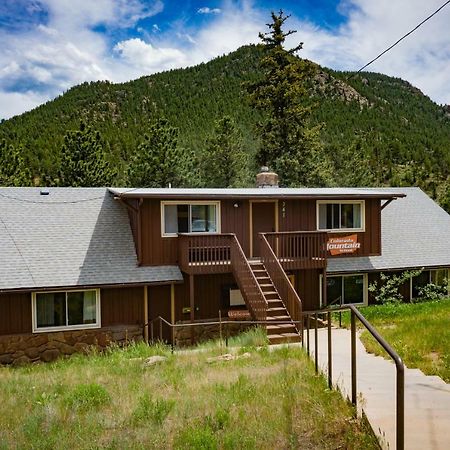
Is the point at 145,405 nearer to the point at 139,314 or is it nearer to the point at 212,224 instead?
the point at 139,314

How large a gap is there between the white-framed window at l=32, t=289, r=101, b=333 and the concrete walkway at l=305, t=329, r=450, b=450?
32.4 ft

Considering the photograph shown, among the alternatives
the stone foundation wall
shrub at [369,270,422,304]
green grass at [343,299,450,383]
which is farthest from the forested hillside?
green grass at [343,299,450,383]

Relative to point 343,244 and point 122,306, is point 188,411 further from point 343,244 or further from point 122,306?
point 343,244

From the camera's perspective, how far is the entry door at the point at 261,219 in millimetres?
19547

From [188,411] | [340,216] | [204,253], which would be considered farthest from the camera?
[340,216]

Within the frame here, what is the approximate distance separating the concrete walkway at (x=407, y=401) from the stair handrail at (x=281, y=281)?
5.79 metres

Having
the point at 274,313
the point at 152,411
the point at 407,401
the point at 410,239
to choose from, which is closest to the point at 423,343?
the point at 407,401

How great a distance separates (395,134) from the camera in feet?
258

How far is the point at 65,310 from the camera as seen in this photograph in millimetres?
A: 16734

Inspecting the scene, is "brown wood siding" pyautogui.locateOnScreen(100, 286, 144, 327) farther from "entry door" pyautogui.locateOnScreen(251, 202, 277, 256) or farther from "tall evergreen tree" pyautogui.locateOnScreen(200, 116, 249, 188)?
"tall evergreen tree" pyautogui.locateOnScreen(200, 116, 249, 188)

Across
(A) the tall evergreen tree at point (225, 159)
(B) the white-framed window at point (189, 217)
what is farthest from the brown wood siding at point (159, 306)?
(A) the tall evergreen tree at point (225, 159)

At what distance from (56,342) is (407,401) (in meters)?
13.0

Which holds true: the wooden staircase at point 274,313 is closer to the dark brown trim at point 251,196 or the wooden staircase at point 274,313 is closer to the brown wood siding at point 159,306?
the dark brown trim at point 251,196

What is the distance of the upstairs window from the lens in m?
20.1
